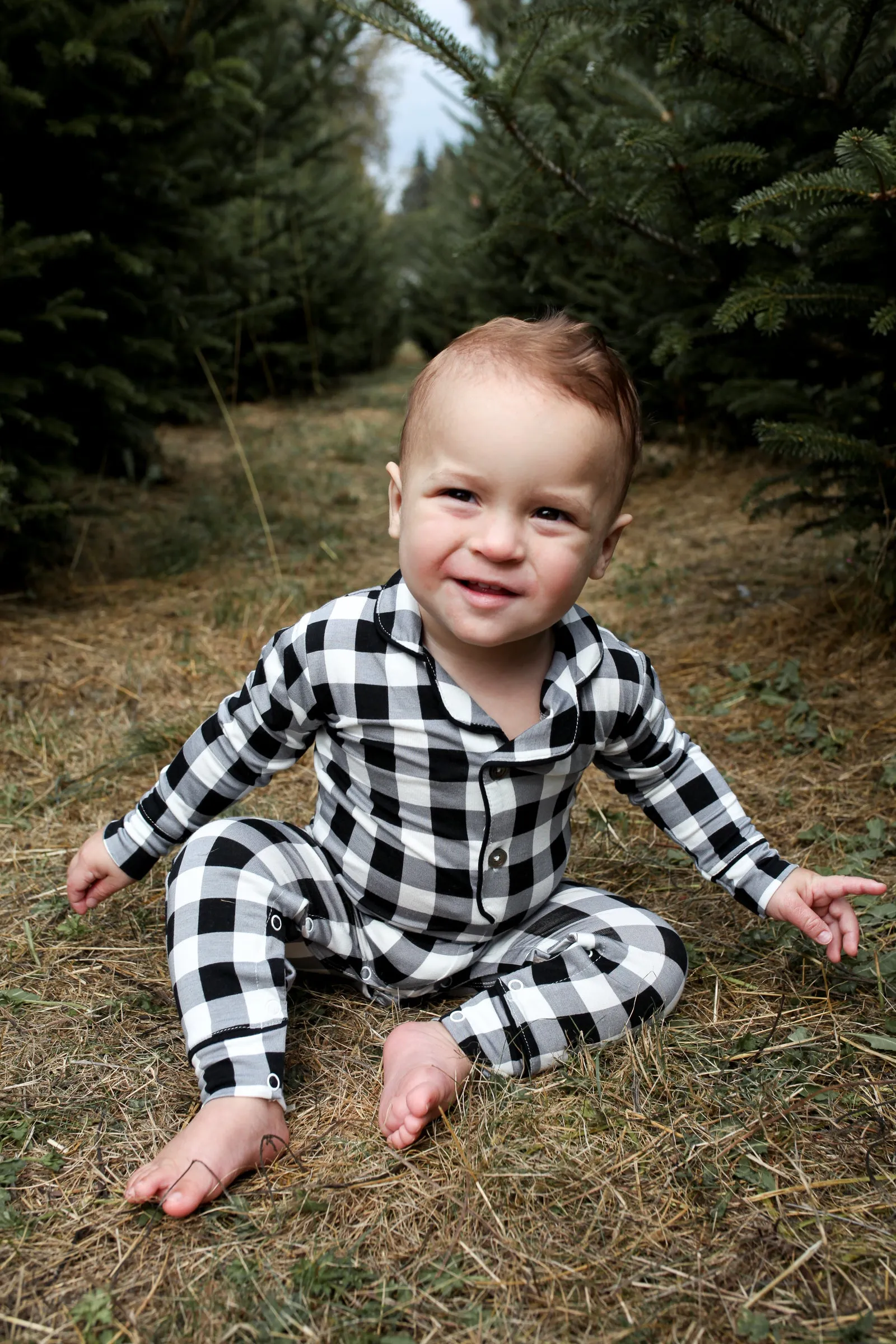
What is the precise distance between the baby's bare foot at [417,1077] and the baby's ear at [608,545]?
71cm

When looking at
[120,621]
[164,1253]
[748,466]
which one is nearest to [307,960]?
[164,1253]

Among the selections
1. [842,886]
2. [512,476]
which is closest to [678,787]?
[842,886]

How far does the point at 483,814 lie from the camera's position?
5.05 ft

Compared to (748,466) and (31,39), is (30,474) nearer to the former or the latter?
(31,39)

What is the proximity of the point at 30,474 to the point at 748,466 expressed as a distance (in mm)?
3583

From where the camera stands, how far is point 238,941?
1.47 m

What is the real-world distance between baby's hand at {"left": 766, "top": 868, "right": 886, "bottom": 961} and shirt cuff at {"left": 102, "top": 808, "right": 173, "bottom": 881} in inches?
38.9

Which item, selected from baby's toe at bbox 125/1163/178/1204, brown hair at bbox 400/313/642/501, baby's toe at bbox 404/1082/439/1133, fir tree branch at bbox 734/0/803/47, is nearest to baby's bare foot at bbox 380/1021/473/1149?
baby's toe at bbox 404/1082/439/1133

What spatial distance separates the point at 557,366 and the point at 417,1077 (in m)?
0.98

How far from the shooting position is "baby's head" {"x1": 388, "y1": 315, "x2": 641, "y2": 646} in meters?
1.38

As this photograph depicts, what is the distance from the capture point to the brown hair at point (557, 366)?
4.61 feet

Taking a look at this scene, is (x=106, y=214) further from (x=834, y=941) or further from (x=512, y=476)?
(x=834, y=941)

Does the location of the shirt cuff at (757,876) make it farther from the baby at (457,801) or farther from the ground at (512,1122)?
the ground at (512,1122)

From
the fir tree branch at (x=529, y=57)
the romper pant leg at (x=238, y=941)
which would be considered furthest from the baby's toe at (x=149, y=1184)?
the fir tree branch at (x=529, y=57)
